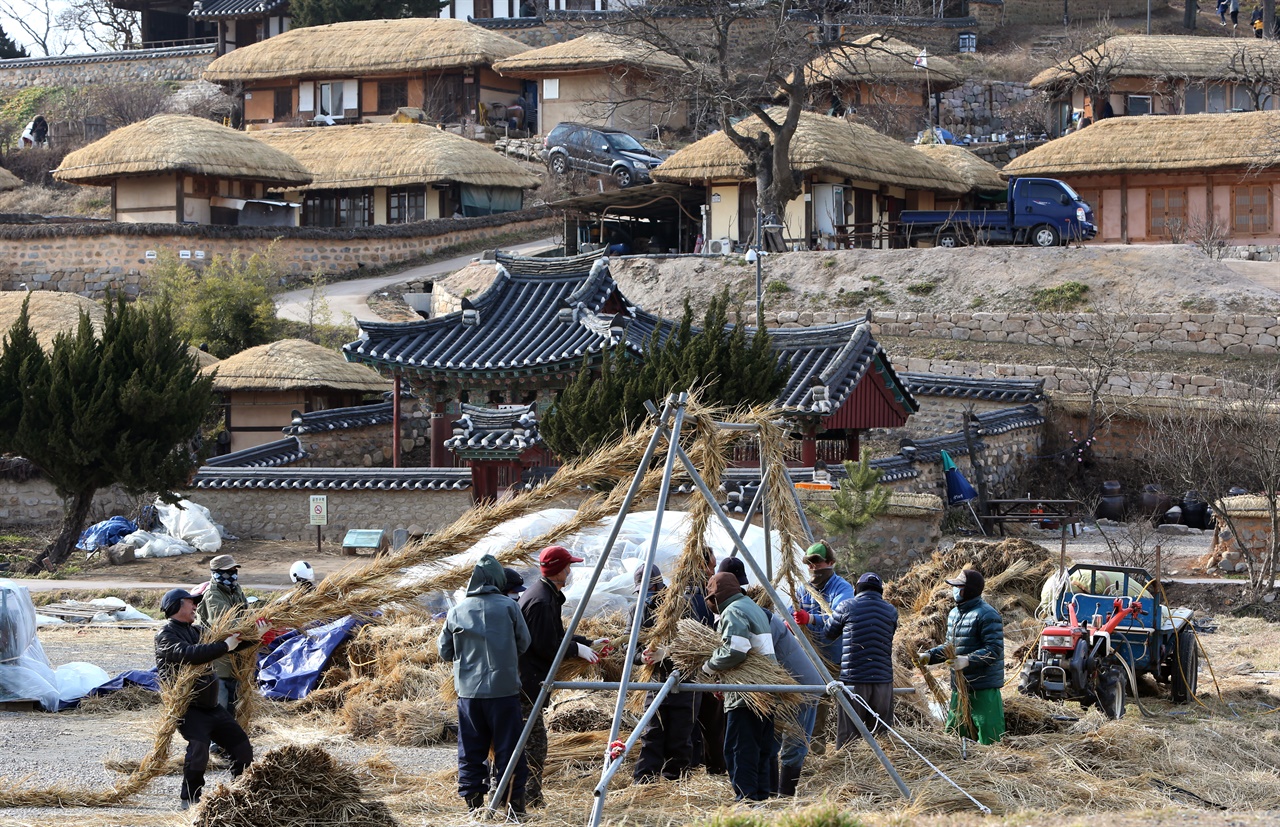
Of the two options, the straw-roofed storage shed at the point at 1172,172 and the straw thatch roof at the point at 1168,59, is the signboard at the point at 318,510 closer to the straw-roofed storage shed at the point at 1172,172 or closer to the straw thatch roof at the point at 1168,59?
the straw-roofed storage shed at the point at 1172,172

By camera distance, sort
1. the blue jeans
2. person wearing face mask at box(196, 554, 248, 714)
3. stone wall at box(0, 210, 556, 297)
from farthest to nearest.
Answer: stone wall at box(0, 210, 556, 297), person wearing face mask at box(196, 554, 248, 714), the blue jeans

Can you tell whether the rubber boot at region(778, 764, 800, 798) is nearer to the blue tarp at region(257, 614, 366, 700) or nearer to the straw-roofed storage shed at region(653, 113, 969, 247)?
the blue tarp at region(257, 614, 366, 700)

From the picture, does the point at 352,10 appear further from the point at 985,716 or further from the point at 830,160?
the point at 985,716

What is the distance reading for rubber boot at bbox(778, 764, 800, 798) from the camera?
Answer: 332 inches

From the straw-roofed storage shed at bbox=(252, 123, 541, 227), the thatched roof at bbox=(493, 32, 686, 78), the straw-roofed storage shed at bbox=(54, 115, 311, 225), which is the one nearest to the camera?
the straw-roofed storage shed at bbox=(54, 115, 311, 225)

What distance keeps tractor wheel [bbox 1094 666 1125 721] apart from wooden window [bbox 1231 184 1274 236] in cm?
2686

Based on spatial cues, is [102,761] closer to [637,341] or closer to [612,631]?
[612,631]

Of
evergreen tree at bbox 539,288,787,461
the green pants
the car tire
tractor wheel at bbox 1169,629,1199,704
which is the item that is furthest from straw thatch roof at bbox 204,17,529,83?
the green pants

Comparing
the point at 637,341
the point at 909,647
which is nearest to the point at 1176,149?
the point at 637,341

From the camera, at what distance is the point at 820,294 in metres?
31.3

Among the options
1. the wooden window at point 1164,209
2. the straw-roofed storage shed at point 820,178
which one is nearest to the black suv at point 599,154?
the straw-roofed storage shed at point 820,178

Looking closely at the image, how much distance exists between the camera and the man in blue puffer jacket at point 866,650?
30.0 feet

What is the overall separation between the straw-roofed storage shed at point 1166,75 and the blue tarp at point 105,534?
3193 centimetres

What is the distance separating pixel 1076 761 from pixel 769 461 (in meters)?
2.58
